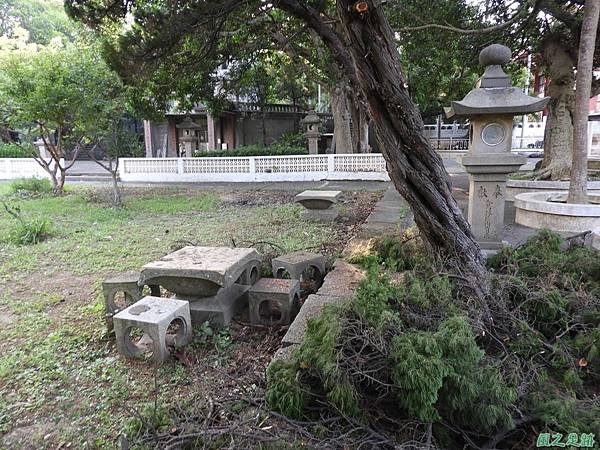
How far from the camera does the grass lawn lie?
2207 mm

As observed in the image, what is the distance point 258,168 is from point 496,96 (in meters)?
10.8

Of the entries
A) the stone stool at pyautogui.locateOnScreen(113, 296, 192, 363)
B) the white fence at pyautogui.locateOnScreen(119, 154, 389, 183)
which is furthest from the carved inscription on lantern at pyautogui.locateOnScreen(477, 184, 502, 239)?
the white fence at pyautogui.locateOnScreen(119, 154, 389, 183)

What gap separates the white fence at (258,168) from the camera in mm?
13727

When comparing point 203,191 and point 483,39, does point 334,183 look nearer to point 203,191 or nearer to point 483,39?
point 203,191

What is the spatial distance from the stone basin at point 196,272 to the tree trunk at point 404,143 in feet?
4.52

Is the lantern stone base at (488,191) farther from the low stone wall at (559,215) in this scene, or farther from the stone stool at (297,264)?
the stone stool at (297,264)

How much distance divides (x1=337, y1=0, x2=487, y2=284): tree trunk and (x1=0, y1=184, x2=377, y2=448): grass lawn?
1399mm

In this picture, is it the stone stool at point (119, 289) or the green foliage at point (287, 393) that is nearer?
the green foliage at point (287, 393)

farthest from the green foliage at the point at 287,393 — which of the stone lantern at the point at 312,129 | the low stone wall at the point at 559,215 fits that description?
the stone lantern at the point at 312,129

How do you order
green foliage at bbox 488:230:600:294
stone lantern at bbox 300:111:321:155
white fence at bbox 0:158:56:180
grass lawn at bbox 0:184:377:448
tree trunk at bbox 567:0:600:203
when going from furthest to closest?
white fence at bbox 0:158:56:180
stone lantern at bbox 300:111:321:155
tree trunk at bbox 567:0:600:203
green foliage at bbox 488:230:600:294
grass lawn at bbox 0:184:377:448

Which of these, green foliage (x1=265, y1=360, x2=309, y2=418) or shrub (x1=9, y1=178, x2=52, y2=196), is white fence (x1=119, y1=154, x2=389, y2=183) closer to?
shrub (x1=9, y1=178, x2=52, y2=196)

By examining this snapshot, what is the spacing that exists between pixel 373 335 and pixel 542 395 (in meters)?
0.78

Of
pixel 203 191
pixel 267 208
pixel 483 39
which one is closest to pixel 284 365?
pixel 267 208

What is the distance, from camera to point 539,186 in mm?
8289
